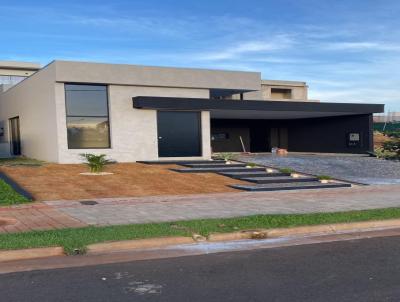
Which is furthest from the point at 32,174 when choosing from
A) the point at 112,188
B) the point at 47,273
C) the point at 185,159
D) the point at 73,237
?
the point at 47,273

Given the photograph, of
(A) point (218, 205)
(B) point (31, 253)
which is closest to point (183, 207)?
(A) point (218, 205)

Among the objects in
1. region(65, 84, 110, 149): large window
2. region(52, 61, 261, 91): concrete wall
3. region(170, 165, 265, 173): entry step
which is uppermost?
region(52, 61, 261, 91): concrete wall

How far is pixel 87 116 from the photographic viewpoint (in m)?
22.2

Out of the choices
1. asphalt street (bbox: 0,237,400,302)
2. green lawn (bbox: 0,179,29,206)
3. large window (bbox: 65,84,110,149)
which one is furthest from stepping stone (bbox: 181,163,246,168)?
asphalt street (bbox: 0,237,400,302)

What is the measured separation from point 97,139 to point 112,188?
7182 mm

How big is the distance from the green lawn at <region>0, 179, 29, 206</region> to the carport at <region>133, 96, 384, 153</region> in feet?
29.8

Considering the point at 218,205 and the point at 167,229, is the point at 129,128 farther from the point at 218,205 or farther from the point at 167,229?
the point at 167,229

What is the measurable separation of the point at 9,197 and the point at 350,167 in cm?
1631

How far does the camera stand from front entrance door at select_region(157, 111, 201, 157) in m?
23.7

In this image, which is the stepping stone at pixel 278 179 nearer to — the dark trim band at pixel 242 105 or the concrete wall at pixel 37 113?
the dark trim band at pixel 242 105

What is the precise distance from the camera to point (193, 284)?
612 centimetres

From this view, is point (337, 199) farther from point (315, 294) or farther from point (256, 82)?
point (256, 82)

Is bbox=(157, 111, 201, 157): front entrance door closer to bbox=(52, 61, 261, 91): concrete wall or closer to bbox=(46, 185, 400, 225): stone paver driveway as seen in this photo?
bbox=(52, 61, 261, 91): concrete wall

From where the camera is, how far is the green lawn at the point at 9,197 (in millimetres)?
12677
